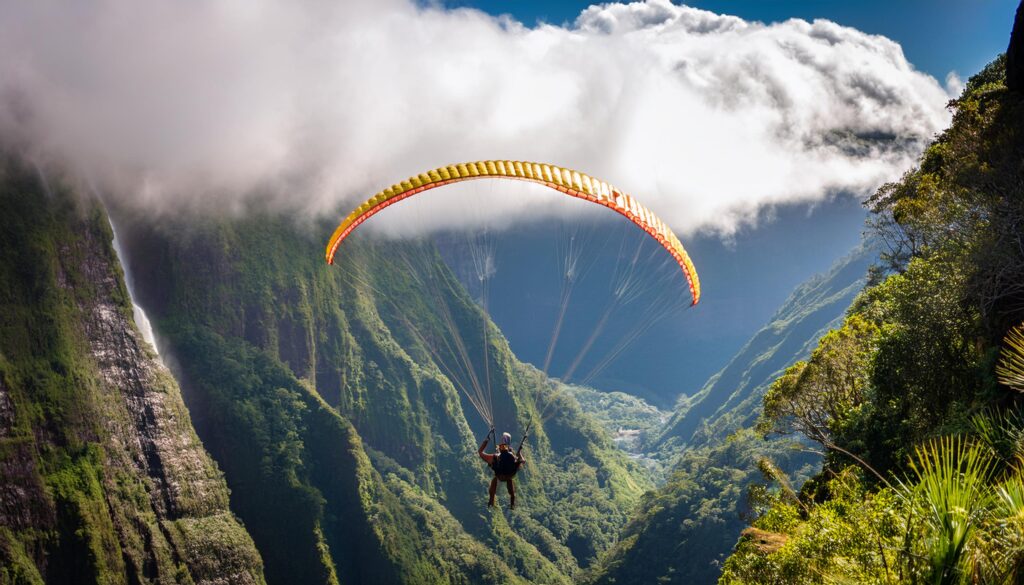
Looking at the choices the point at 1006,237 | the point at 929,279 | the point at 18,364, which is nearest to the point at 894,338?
the point at 929,279

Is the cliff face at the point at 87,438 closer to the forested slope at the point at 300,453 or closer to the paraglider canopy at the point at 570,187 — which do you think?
the forested slope at the point at 300,453

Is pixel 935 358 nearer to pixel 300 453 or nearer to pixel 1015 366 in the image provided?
pixel 1015 366

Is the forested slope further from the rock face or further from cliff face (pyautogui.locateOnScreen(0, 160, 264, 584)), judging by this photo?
the rock face

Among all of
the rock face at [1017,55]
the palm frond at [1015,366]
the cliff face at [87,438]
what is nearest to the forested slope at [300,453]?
the cliff face at [87,438]

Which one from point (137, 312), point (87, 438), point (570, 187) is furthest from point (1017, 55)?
point (137, 312)

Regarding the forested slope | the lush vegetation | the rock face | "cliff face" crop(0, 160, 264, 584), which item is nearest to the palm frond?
the lush vegetation

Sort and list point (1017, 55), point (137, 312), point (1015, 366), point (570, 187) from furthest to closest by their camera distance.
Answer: point (137, 312) → point (570, 187) → point (1017, 55) → point (1015, 366)

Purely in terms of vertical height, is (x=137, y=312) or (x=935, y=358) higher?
(x=137, y=312)

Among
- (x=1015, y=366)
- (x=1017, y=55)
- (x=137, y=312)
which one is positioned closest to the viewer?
(x=1015, y=366)
